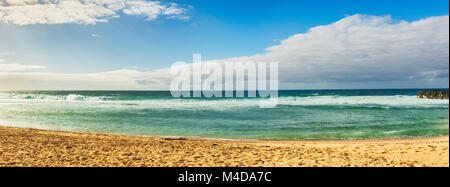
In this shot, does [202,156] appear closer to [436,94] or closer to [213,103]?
[213,103]

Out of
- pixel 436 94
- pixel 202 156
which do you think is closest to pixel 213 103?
pixel 202 156

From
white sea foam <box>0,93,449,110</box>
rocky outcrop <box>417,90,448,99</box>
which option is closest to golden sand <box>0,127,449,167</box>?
white sea foam <box>0,93,449,110</box>

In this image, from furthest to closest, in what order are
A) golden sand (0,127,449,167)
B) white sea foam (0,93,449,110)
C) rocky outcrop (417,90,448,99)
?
rocky outcrop (417,90,448,99) → white sea foam (0,93,449,110) → golden sand (0,127,449,167)

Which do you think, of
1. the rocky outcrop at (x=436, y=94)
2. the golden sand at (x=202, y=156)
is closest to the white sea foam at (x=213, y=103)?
the rocky outcrop at (x=436, y=94)

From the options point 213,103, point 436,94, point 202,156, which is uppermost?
point 436,94

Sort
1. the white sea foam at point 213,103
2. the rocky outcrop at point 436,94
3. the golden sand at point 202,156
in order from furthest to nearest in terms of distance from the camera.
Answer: the rocky outcrop at point 436,94
the white sea foam at point 213,103
the golden sand at point 202,156

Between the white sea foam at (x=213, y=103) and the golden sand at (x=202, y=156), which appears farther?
the white sea foam at (x=213, y=103)

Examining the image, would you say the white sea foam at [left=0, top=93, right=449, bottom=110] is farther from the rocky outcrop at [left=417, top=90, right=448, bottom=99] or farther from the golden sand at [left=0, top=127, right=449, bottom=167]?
the golden sand at [left=0, top=127, right=449, bottom=167]

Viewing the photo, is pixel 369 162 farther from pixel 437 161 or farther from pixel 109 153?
pixel 109 153

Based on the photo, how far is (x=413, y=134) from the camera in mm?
12414

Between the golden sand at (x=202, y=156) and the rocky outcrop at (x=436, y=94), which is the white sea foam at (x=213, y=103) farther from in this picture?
the golden sand at (x=202, y=156)
